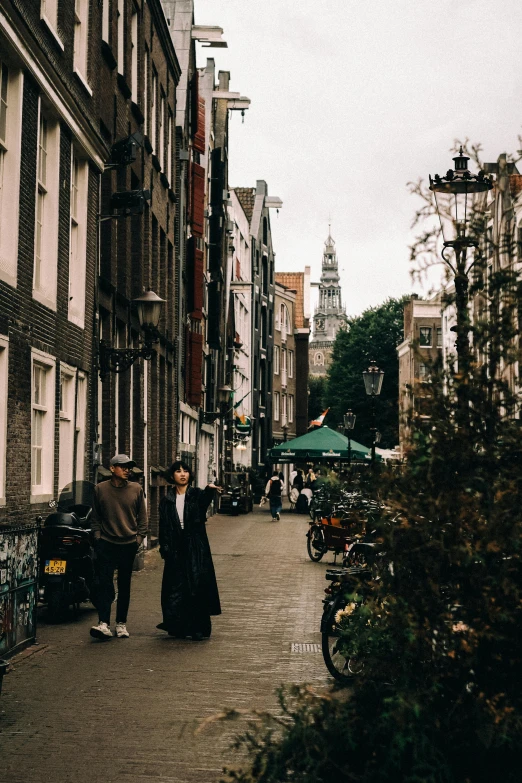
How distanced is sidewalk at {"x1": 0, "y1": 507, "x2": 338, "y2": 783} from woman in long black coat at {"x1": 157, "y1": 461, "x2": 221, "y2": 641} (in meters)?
0.22

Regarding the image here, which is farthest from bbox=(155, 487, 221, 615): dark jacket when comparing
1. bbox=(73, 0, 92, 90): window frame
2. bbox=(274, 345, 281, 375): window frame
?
bbox=(274, 345, 281, 375): window frame

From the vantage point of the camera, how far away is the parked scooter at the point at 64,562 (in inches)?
508

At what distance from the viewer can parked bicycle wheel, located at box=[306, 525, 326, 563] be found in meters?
22.5

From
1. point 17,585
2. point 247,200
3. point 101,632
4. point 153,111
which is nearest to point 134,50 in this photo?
point 153,111

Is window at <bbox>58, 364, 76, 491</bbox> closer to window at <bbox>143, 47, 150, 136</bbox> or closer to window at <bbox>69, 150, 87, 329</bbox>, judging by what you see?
window at <bbox>69, 150, 87, 329</bbox>

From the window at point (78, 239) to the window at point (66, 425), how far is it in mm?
960

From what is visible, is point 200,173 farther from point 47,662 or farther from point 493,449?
point 493,449

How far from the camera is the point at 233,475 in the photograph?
50062 millimetres

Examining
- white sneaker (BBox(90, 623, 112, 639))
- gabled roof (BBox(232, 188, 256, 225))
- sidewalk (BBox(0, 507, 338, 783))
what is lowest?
sidewalk (BBox(0, 507, 338, 783))

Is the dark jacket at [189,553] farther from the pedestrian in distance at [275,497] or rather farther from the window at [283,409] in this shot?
the window at [283,409]

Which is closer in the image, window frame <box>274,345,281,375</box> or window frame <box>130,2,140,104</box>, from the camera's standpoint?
window frame <box>130,2,140,104</box>

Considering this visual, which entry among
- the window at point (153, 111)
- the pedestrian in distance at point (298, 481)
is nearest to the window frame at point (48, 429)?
the window at point (153, 111)

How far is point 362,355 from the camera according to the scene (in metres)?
87.1

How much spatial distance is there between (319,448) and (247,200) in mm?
33035
